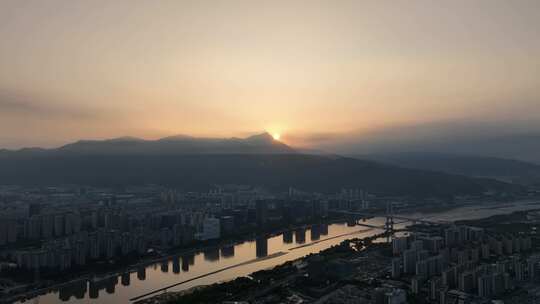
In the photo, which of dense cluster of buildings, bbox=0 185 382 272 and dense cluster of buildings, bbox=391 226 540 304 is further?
dense cluster of buildings, bbox=0 185 382 272

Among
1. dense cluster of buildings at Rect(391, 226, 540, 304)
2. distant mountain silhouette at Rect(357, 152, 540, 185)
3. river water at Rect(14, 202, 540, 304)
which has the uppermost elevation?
distant mountain silhouette at Rect(357, 152, 540, 185)

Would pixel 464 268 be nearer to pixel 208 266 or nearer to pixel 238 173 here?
pixel 208 266

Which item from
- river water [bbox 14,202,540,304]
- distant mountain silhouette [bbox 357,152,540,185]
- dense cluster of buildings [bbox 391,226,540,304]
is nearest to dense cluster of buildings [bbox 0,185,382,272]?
river water [bbox 14,202,540,304]

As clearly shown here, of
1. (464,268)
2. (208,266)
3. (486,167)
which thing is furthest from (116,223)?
(486,167)

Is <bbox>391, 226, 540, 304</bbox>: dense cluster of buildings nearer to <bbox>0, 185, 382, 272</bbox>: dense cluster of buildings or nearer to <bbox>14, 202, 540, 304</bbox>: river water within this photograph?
<bbox>14, 202, 540, 304</bbox>: river water

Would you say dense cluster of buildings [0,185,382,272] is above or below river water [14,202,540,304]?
above

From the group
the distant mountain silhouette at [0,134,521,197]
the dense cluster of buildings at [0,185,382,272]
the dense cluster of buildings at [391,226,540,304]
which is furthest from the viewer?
the distant mountain silhouette at [0,134,521,197]

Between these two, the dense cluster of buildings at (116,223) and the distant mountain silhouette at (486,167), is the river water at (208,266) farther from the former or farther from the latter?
the distant mountain silhouette at (486,167)

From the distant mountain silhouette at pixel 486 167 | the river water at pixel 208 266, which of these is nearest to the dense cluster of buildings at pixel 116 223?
the river water at pixel 208 266

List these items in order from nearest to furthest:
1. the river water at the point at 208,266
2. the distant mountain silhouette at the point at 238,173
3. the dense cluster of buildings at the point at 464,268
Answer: the dense cluster of buildings at the point at 464,268
the river water at the point at 208,266
the distant mountain silhouette at the point at 238,173
